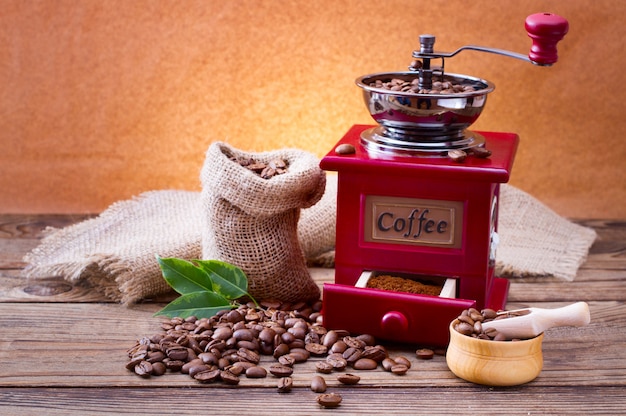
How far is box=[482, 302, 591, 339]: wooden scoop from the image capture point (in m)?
1.76

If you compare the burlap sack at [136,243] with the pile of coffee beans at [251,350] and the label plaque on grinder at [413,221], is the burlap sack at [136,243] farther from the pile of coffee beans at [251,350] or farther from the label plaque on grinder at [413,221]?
the label plaque on grinder at [413,221]

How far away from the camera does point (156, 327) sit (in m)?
2.03

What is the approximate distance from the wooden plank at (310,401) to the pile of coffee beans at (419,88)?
575 millimetres

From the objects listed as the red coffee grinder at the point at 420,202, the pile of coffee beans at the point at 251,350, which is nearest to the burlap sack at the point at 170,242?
the pile of coffee beans at the point at 251,350

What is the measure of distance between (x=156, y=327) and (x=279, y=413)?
0.46m

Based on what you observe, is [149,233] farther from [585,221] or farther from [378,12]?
[585,221]

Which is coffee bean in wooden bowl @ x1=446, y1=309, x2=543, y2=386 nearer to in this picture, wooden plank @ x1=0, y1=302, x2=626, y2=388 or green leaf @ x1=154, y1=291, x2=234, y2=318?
wooden plank @ x1=0, y1=302, x2=626, y2=388

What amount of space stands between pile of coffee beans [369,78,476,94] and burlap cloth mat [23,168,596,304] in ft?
1.71

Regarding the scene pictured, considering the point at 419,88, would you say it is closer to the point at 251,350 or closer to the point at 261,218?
the point at 261,218

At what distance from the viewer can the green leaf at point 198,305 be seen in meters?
1.96

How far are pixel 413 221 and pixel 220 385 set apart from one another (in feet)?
1.66

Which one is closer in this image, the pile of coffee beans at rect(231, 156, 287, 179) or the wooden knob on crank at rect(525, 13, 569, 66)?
the wooden knob on crank at rect(525, 13, 569, 66)

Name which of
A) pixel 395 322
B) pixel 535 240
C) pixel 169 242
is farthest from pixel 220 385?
pixel 535 240

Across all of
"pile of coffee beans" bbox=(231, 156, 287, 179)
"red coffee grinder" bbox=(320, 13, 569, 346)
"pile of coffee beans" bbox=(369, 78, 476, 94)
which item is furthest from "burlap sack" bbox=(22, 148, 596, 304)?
"pile of coffee beans" bbox=(369, 78, 476, 94)
